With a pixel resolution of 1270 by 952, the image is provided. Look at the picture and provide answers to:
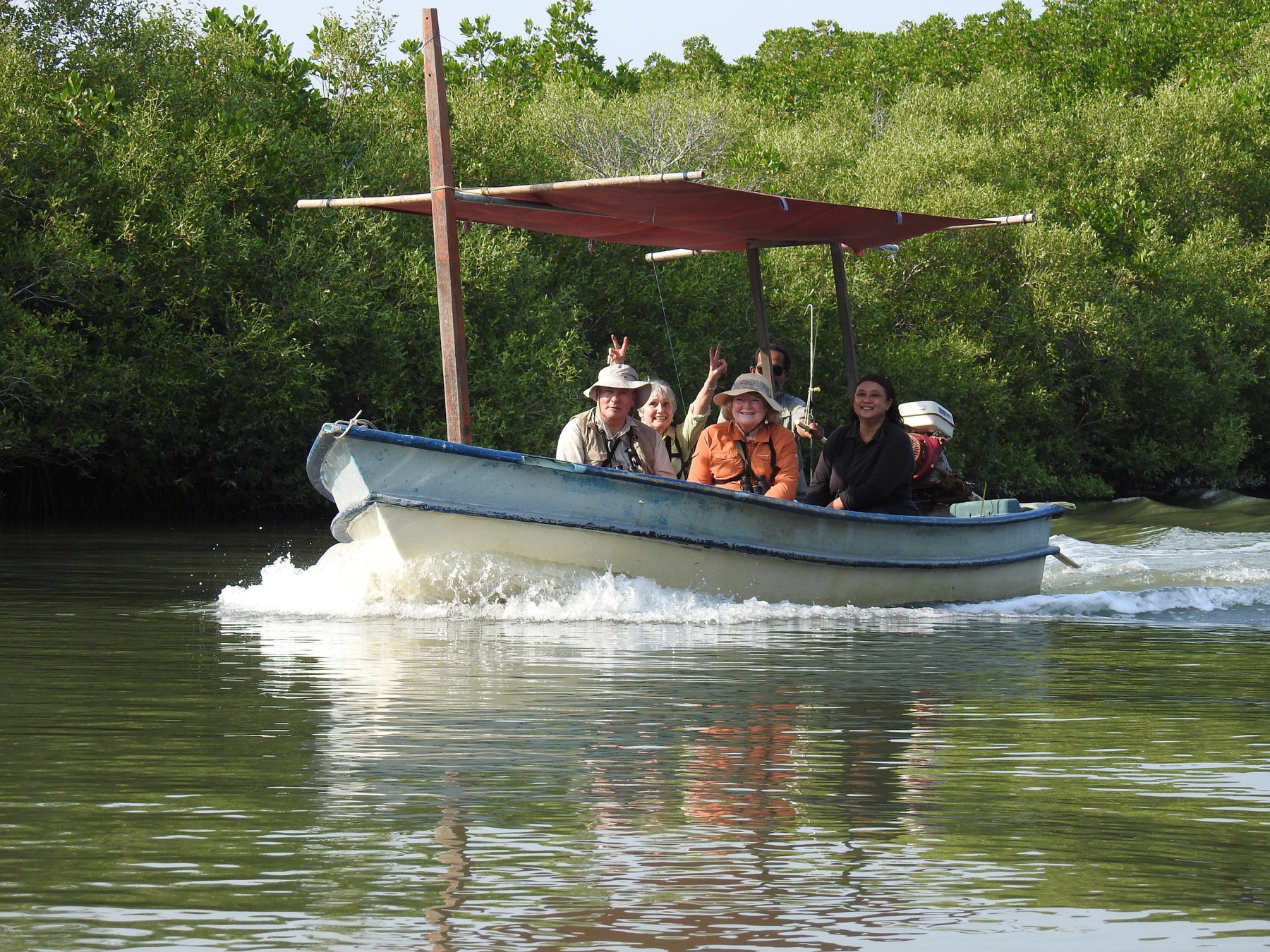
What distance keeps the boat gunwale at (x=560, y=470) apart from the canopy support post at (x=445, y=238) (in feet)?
1.94

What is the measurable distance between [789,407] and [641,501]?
2.20m

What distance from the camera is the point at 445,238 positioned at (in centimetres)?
1020

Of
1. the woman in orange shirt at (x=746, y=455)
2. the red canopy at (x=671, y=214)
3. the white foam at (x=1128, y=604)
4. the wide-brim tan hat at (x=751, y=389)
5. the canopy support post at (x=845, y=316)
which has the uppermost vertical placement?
the red canopy at (x=671, y=214)

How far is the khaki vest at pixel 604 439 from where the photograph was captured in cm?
998

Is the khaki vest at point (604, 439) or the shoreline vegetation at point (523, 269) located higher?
the shoreline vegetation at point (523, 269)

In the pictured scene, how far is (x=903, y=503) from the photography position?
10875 mm

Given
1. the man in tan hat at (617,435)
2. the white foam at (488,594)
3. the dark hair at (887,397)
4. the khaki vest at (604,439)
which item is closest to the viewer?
the white foam at (488,594)

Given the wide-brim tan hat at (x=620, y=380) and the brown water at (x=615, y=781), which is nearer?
the brown water at (x=615, y=781)

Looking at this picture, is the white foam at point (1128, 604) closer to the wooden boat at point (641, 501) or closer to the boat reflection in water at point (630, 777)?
the wooden boat at point (641, 501)

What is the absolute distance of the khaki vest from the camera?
32.7 ft

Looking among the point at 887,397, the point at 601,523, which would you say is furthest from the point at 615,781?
the point at 887,397

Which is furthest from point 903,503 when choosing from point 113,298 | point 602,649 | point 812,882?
point 113,298

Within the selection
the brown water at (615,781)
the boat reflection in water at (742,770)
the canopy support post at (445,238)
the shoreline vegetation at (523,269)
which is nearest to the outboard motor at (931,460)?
the boat reflection in water at (742,770)

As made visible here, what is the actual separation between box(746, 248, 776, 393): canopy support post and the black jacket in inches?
27.5
